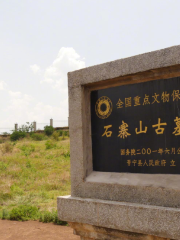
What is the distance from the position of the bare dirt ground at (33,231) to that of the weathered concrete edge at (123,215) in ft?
8.07

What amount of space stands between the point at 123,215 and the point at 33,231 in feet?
11.7

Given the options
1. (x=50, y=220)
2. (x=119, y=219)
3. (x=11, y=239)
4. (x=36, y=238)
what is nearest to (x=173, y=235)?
(x=119, y=219)

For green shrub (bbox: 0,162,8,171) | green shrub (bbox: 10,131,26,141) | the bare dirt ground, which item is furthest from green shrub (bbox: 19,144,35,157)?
the bare dirt ground

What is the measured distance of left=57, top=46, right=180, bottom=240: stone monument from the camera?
2.65m

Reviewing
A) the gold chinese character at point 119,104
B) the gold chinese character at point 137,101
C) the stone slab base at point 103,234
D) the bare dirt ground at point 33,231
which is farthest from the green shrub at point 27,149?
the gold chinese character at point 137,101

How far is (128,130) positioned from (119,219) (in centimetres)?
99

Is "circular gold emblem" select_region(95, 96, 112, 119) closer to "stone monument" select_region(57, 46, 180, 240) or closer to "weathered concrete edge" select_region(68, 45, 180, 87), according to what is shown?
"stone monument" select_region(57, 46, 180, 240)

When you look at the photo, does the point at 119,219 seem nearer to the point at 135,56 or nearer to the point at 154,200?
the point at 154,200

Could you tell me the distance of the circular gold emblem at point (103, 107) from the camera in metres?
3.20

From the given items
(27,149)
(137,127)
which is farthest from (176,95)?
(27,149)

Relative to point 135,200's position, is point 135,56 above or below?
above

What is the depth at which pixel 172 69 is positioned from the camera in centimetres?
272

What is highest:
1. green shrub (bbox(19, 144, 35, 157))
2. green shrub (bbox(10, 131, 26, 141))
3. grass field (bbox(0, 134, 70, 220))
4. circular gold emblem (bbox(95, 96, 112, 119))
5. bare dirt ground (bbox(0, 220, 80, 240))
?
green shrub (bbox(10, 131, 26, 141))

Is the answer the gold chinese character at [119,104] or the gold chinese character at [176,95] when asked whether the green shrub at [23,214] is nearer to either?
the gold chinese character at [119,104]
